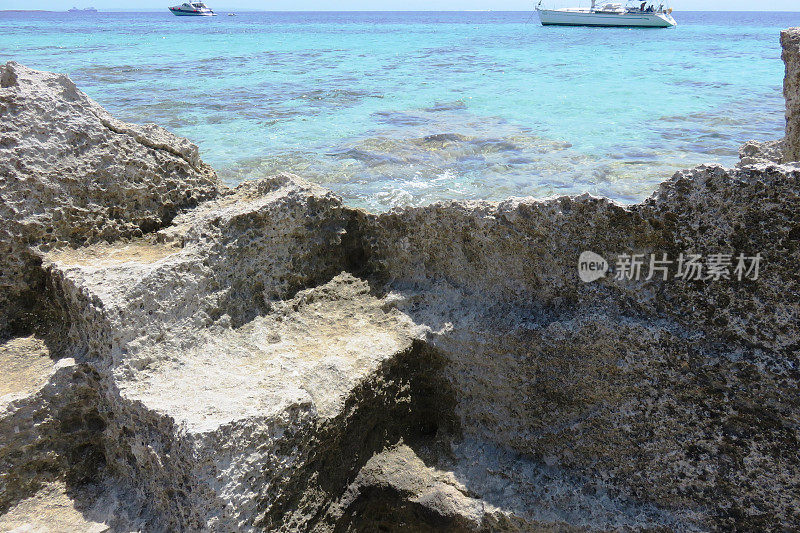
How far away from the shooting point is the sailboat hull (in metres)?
39.6

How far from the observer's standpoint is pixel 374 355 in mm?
2348

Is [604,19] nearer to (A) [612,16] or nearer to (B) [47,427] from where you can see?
(A) [612,16]

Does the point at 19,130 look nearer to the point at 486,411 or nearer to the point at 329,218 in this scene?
the point at 329,218

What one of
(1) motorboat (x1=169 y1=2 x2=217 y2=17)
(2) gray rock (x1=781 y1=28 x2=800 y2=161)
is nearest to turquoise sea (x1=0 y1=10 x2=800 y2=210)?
(2) gray rock (x1=781 y1=28 x2=800 y2=161)

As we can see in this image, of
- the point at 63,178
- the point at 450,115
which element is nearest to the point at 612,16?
the point at 450,115

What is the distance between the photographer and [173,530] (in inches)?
75.4

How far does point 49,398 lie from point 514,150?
279 inches

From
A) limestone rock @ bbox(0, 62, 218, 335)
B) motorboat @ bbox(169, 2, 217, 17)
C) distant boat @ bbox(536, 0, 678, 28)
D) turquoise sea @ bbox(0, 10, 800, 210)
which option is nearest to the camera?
limestone rock @ bbox(0, 62, 218, 335)

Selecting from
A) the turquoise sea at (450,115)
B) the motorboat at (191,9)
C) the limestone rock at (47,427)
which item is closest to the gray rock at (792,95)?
the limestone rock at (47,427)

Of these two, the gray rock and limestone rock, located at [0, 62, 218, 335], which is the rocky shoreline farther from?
the gray rock

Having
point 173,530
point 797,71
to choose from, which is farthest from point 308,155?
point 173,530

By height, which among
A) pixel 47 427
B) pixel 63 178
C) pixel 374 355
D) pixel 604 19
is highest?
pixel 604 19

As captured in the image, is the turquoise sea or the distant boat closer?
the turquoise sea

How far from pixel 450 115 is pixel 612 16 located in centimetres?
3595
